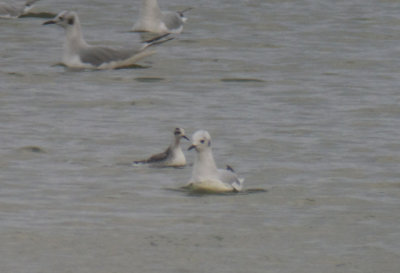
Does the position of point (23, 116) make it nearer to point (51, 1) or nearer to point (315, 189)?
point (315, 189)

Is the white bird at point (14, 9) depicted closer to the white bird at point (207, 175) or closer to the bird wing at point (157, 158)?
the bird wing at point (157, 158)

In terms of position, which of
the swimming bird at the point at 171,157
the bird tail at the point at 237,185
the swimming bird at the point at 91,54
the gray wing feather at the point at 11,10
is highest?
the bird tail at the point at 237,185

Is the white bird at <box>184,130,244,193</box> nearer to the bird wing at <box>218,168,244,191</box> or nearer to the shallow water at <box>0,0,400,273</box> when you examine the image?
the bird wing at <box>218,168,244,191</box>

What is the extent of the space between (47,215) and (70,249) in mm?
1387

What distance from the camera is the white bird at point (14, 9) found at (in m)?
32.7

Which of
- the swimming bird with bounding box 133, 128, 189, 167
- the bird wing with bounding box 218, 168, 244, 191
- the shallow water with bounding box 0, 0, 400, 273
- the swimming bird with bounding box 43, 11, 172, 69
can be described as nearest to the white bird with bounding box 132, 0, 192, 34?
the shallow water with bounding box 0, 0, 400, 273

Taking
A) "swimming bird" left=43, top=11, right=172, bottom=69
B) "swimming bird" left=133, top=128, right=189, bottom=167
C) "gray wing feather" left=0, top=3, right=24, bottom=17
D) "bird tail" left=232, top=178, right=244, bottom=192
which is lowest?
"gray wing feather" left=0, top=3, right=24, bottom=17

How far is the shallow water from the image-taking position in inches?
526

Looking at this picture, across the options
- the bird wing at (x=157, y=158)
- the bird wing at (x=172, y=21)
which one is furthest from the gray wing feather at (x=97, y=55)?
the bird wing at (x=157, y=158)

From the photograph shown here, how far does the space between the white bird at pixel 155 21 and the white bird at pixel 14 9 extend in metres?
3.35

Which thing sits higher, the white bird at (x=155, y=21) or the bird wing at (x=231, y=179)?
the bird wing at (x=231, y=179)

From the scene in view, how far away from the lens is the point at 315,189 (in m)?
16.1

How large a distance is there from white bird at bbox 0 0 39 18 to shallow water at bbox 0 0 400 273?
333mm

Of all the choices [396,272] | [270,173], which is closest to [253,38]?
[270,173]
